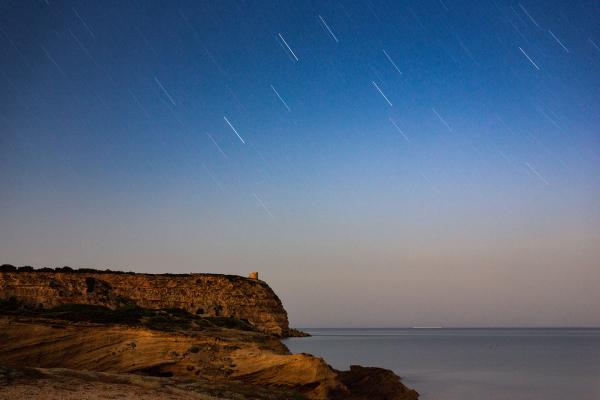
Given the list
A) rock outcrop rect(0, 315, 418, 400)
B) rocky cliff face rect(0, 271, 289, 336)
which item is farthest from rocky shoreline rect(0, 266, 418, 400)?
rocky cliff face rect(0, 271, 289, 336)

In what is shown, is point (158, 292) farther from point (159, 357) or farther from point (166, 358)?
point (166, 358)

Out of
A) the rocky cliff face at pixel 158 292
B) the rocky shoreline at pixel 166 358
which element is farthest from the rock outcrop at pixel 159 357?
the rocky cliff face at pixel 158 292

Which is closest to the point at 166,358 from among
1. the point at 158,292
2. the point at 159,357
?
the point at 159,357

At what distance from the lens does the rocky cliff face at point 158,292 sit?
245 feet

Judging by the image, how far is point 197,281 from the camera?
10612 centimetres

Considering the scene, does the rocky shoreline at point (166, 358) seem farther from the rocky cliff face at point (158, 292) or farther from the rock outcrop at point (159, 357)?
the rocky cliff face at point (158, 292)

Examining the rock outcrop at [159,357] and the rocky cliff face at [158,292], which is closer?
the rock outcrop at [159,357]

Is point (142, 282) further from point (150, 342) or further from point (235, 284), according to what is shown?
Result: point (150, 342)

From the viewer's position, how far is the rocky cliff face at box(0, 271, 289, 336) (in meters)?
74.6

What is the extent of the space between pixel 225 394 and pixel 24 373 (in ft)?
23.9

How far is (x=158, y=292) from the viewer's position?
326 ft

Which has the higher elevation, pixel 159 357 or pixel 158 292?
pixel 158 292

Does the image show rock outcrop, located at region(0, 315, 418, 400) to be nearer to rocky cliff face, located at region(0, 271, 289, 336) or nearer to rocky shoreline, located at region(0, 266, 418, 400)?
rocky shoreline, located at region(0, 266, 418, 400)

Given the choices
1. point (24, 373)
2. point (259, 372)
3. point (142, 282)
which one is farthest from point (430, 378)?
point (142, 282)
